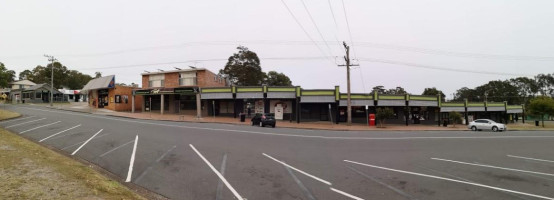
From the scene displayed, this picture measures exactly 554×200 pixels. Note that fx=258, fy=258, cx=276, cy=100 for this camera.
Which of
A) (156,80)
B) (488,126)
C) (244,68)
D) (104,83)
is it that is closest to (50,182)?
(156,80)

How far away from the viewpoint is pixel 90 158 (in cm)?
975

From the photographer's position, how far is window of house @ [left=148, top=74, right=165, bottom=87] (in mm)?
38781

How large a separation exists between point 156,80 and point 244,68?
20727 millimetres

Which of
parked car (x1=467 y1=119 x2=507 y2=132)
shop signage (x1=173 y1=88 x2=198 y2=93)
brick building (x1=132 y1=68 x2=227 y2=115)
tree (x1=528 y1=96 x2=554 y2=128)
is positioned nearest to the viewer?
parked car (x1=467 y1=119 x2=507 y2=132)

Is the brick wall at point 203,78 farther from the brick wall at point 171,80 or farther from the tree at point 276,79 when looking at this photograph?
the tree at point 276,79

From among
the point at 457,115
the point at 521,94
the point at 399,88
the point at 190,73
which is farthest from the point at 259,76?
the point at 521,94

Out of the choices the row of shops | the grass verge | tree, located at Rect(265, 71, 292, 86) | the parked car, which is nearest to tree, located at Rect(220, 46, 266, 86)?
tree, located at Rect(265, 71, 292, 86)

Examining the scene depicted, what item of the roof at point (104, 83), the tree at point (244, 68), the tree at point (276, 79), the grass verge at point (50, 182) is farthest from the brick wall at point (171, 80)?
the tree at point (276, 79)

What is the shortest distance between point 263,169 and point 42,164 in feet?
20.7

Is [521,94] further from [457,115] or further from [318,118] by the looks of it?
[318,118]

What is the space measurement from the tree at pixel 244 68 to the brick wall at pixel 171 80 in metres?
19.5

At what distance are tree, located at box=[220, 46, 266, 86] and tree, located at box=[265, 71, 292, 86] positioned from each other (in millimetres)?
14650

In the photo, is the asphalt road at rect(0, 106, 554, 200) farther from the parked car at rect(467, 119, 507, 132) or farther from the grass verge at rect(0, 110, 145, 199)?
the parked car at rect(467, 119, 507, 132)

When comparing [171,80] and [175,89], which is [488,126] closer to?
[175,89]
